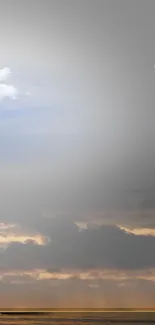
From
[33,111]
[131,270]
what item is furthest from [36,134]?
[131,270]

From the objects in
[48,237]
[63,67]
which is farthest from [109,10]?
[48,237]

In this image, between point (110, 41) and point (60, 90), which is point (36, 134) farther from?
point (110, 41)

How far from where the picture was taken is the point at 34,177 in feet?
5.30

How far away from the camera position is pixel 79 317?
60.9 inches

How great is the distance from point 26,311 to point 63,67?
2.60 feet

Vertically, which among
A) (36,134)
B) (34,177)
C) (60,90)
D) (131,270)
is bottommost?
(131,270)

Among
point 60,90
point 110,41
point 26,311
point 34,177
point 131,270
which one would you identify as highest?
point 110,41

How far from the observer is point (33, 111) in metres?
1.63

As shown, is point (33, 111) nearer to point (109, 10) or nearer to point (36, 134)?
point (36, 134)

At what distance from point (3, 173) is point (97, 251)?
1.29 feet

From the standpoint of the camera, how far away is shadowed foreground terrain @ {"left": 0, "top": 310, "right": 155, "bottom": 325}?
154 cm

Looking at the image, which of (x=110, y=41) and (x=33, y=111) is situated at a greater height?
(x=110, y=41)

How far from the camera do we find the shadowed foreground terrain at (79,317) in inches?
60.6

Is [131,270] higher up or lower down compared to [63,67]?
lower down
